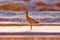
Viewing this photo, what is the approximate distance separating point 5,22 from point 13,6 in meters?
0.21

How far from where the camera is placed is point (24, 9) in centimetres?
241

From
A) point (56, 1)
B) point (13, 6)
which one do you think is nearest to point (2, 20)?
point (13, 6)

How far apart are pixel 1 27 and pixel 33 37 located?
396 mm

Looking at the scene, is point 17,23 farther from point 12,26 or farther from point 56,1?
point 56,1

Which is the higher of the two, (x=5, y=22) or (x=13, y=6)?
(x=13, y=6)

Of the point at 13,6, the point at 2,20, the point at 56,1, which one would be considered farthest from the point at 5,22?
the point at 56,1

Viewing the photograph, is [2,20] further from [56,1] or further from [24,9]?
[56,1]

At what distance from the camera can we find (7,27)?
239cm

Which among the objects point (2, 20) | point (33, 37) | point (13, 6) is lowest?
point (33, 37)

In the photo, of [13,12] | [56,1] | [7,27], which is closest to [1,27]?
[7,27]

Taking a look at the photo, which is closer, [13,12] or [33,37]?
[33,37]

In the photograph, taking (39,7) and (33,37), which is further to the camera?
(39,7)

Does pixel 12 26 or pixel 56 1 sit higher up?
pixel 56 1

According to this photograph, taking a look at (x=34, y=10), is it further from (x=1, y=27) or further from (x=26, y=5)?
(x=1, y=27)
